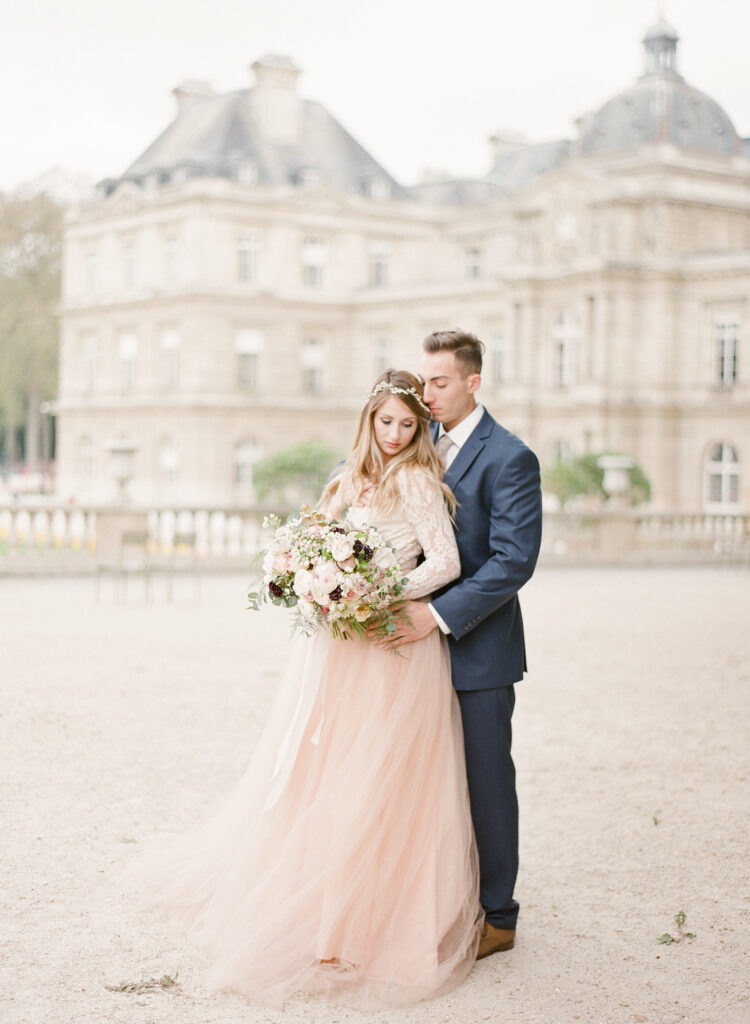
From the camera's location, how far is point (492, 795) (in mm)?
4426

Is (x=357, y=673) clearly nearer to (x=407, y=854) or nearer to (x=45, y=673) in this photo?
(x=407, y=854)

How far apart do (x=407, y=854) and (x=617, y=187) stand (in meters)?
37.1

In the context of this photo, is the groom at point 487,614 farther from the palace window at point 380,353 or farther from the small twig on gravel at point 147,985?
the palace window at point 380,353

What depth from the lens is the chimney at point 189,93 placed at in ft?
172

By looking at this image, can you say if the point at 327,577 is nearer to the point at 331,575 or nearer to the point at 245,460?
the point at 331,575

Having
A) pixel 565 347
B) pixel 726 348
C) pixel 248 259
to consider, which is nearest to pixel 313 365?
pixel 248 259

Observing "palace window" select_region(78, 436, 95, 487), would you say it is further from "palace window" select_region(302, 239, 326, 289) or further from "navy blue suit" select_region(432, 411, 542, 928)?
"navy blue suit" select_region(432, 411, 542, 928)

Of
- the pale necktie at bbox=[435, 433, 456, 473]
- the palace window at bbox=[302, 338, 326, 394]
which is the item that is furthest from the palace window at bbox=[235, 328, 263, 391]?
the pale necktie at bbox=[435, 433, 456, 473]

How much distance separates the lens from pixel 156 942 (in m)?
4.34

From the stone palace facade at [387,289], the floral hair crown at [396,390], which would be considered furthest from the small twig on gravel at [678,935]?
the stone palace facade at [387,289]

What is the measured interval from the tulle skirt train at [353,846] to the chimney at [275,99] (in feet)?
156

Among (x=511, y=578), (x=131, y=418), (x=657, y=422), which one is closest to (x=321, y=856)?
(x=511, y=578)

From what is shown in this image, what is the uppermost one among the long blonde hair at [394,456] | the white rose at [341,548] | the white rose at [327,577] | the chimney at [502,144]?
the chimney at [502,144]

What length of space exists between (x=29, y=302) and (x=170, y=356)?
11671 millimetres
